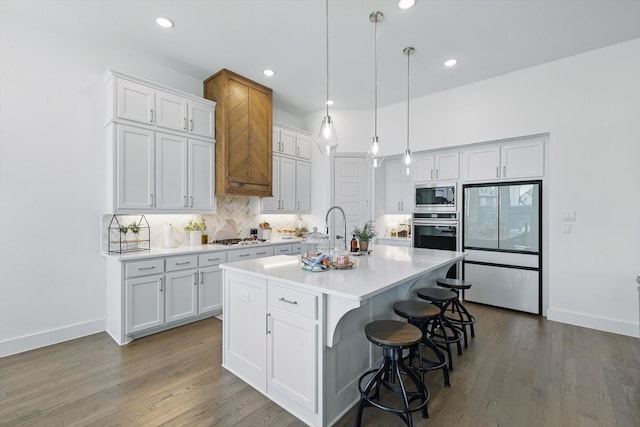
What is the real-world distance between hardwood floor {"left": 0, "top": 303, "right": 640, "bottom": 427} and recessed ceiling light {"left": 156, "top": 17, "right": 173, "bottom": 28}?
10.5 feet

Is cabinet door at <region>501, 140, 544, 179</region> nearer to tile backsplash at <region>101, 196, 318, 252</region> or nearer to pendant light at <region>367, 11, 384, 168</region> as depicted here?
pendant light at <region>367, 11, 384, 168</region>

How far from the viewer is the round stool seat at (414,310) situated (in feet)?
6.89

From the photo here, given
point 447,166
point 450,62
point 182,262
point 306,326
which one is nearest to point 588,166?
point 447,166

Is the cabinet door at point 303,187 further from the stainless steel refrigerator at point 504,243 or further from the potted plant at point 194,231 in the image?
the stainless steel refrigerator at point 504,243

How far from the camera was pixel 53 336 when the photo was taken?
9.85ft

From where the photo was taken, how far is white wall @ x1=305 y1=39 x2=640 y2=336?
320cm

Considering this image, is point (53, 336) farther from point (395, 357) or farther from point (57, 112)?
point (395, 357)

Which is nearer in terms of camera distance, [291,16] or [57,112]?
[291,16]

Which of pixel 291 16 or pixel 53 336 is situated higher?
pixel 291 16

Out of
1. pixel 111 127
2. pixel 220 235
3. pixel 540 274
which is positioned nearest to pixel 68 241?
pixel 111 127

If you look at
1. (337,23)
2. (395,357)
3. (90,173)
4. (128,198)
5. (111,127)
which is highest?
(337,23)

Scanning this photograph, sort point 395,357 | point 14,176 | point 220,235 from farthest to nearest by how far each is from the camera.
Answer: point 220,235, point 14,176, point 395,357

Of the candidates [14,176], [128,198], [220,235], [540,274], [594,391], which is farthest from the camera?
[220,235]

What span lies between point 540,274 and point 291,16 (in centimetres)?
421
